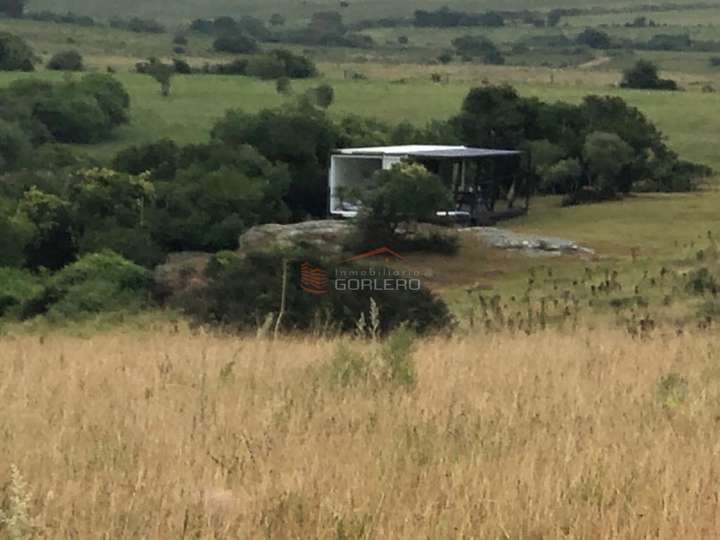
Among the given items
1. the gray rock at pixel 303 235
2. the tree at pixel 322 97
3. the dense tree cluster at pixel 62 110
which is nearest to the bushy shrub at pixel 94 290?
the gray rock at pixel 303 235

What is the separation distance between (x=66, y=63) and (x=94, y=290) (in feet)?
201

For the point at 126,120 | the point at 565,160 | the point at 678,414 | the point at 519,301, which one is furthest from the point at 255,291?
the point at 126,120

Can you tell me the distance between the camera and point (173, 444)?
206 inches

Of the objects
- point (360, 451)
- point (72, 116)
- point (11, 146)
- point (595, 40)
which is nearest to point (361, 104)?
point (72, 116)

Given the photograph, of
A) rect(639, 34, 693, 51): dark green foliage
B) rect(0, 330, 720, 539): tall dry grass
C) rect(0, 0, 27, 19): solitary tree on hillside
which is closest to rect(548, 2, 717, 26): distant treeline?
rect(639, 34, 693, 51): dark green foliage

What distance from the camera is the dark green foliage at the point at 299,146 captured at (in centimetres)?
3775

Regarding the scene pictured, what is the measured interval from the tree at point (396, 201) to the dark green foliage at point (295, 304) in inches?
532

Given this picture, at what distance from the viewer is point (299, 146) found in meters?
37.8

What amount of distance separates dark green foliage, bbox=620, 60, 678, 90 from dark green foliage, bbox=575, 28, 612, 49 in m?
57.8

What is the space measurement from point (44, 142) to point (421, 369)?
49.5 metres

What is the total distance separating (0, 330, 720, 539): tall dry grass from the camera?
4164mm

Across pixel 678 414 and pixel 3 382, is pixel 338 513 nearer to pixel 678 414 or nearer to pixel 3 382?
pixel 678 414

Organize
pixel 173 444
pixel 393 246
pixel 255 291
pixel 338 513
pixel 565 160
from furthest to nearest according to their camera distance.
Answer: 1. pixel 565 160
2. pixel 393 246
3. pixel 255 291
4. pixel 173 444
5. pixel 338 513

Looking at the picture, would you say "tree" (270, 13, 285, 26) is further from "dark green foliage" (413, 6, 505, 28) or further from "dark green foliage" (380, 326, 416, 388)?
"dark green foliage" (380, 326, 416, 388)
